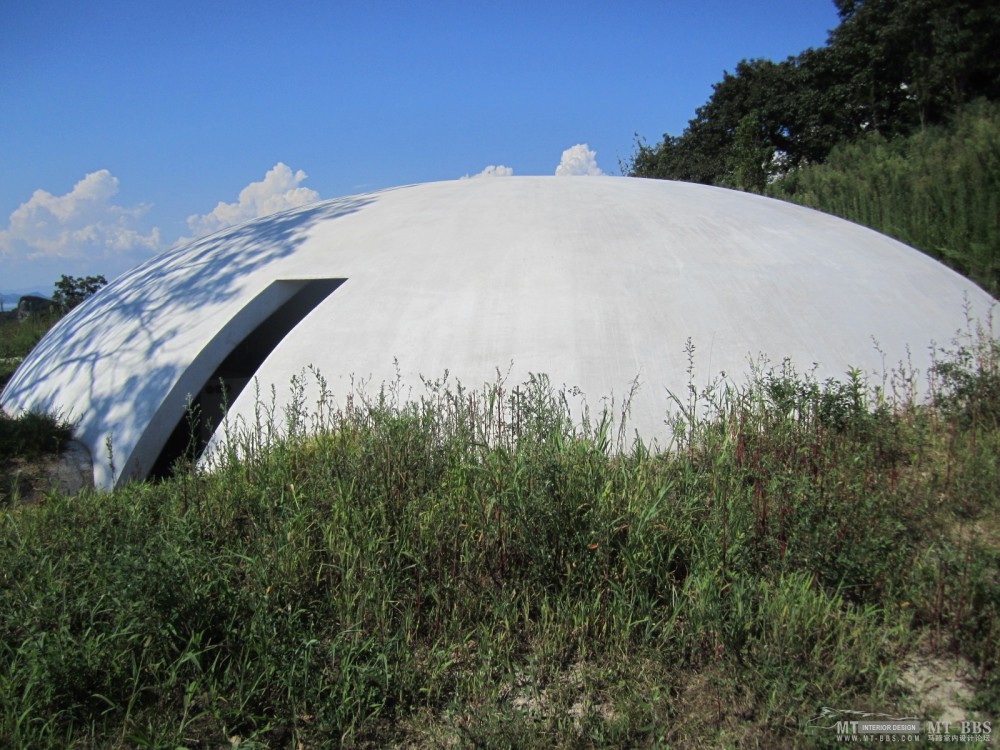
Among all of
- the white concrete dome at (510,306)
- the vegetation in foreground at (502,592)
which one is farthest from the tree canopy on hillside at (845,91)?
the vegetation in foreground at (502,592)

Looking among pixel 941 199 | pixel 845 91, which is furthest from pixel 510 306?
pixel 845 91

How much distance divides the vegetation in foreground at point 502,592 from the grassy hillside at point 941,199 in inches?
241

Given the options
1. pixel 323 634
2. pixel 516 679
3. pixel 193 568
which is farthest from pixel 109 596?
pixel 516 679

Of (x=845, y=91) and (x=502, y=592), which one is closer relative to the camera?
(x=502, y=592)

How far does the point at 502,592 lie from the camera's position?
10.0 feet

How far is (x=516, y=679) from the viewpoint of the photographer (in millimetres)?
2762

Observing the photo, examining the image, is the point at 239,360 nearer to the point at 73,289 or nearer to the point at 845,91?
the point at 73,289

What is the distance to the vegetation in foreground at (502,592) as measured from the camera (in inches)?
101

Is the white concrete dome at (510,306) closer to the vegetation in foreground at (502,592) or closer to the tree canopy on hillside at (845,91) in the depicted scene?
the vegetation in foreground at (502,592)

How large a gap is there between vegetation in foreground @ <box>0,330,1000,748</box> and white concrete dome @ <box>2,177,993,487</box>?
982 millimetres

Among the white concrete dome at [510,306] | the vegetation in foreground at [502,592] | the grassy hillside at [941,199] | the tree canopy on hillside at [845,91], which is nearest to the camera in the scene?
the vegetation in foreground at [502,592]

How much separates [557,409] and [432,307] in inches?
57.0

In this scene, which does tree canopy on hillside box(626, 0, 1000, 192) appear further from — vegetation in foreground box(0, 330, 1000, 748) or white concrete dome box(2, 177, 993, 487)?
vegetation in foreground box(0, 330, 1000, 748)

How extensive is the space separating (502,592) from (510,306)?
2546 mm
